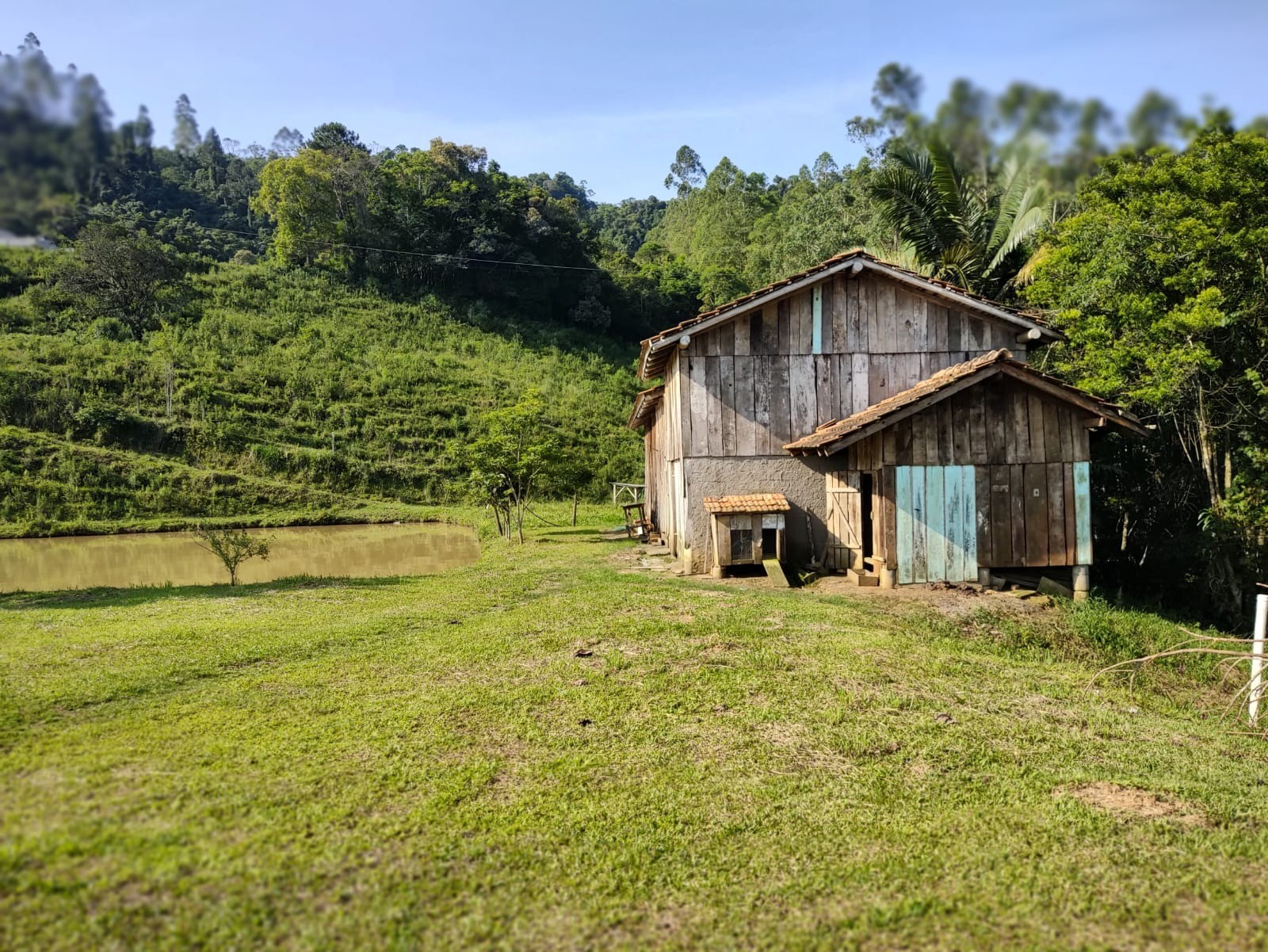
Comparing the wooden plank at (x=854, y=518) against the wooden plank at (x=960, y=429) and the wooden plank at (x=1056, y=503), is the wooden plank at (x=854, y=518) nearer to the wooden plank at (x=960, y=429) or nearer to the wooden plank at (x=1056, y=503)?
the wooden plank at (x=960, y=429)

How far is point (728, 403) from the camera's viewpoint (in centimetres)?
1362

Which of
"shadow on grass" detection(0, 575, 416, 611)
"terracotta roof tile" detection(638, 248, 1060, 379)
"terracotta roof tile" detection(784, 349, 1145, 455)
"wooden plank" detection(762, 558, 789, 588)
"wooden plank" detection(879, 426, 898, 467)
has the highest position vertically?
"terracotta roof tile" detection(638, 248, 1060, 379)

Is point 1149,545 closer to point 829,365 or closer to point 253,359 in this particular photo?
point 829,365

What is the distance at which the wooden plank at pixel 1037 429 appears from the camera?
1166 cm

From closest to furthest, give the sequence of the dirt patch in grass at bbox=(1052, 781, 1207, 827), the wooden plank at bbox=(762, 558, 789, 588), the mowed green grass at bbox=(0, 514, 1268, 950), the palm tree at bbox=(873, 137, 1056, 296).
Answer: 1. the mowed green grass at bbox=(0, 514, 1268, 950)
2. the dirt patch in grass at bbox=(1052, 781, 1207, 827)
3. the wooden plank at bbox=(762, 558, 789, 588)
4. the palm tree at bbox=(873, 137, 1056, 296)

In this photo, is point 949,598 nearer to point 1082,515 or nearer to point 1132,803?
point 1082,515

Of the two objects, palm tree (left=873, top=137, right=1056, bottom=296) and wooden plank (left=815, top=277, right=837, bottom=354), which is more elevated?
palm tree (left=873, top=137, right=1056, bottom=296)

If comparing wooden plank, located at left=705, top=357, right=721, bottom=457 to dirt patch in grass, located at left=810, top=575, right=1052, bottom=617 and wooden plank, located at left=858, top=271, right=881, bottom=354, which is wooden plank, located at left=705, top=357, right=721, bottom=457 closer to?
wooden plank, located at left=858, top=271, right=881, bottom=354

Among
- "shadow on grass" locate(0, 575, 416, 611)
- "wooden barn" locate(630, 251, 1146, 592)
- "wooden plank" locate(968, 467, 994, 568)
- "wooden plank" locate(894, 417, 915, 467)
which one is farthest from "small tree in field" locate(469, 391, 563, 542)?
"wooden plank" locate(968, 467, 994, 568)

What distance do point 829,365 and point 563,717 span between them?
9.35 meters

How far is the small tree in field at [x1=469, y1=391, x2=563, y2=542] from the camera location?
20.5m

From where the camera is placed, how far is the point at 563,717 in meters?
6.39

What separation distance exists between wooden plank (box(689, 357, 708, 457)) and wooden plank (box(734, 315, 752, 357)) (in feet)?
2.07

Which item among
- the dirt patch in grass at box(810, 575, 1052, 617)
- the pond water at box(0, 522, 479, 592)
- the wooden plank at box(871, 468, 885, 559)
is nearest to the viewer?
the dirt patch in grass at box(810, 575, 1052, 617)
